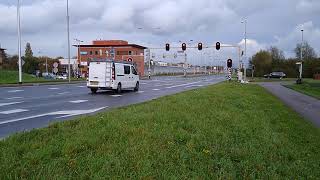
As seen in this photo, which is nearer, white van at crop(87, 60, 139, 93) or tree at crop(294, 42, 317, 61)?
white van at crop(87, 60, 139, 93)

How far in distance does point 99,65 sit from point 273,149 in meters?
22.5

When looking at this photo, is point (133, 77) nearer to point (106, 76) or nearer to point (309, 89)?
point (106, 76)

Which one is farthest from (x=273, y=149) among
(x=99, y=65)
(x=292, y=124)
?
(x=99, y=65)

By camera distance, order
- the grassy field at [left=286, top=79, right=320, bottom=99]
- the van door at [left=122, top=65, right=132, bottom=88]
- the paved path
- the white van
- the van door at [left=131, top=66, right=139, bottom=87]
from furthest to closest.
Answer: the grassy field at [left=286, top=79, right=320, bottom=99], the van door at [left=131, top=66, right=139, bottom=87], the van door at [left=122, top=65, right=132, bottom=88], the white van, the paved path

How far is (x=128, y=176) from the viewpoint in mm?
5438

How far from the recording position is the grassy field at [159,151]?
18.7 feet

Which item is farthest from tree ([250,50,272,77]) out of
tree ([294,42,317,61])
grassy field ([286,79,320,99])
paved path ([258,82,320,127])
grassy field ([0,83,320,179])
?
grassy field ([0,83,320,179])

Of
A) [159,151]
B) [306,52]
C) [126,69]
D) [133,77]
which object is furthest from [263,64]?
[159,151]

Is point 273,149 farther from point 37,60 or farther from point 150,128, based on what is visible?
point 37,60

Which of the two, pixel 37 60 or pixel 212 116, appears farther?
pixel 37 60

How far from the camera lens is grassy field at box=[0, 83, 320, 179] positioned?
571cm

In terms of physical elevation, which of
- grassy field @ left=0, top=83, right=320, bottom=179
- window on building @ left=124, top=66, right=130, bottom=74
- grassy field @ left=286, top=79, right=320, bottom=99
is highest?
window on building @ left=124, top=66, right=130, bottom=74

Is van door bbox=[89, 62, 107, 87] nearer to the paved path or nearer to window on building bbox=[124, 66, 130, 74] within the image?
window on building bbox=[124, 66, 130, 74]

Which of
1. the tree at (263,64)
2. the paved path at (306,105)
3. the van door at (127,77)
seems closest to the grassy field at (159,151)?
the paved path at (306,105)
